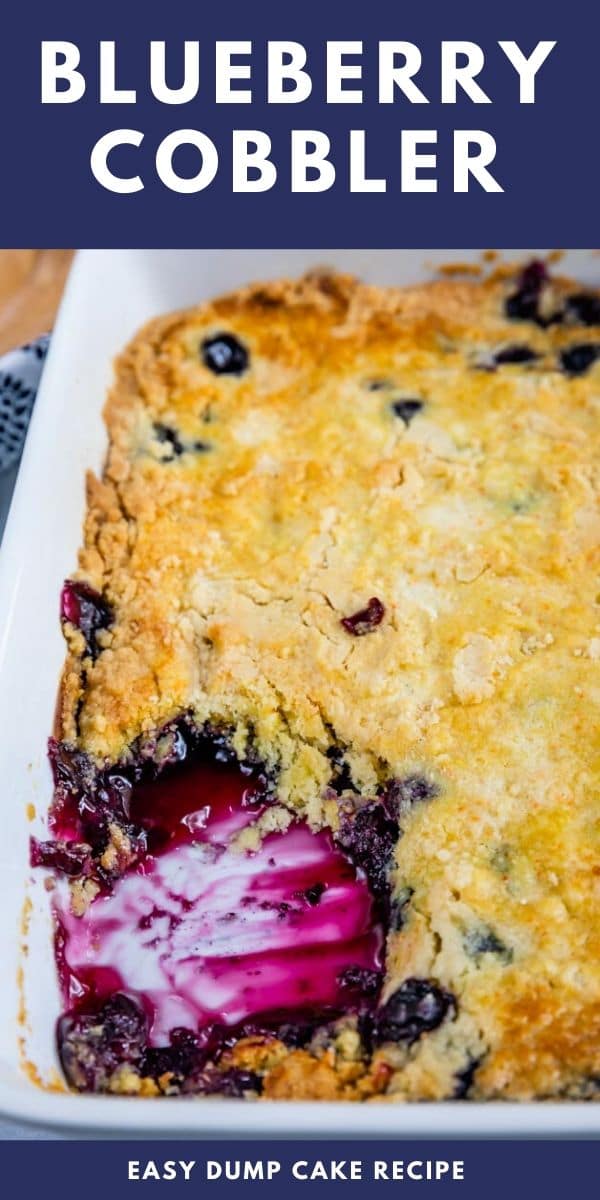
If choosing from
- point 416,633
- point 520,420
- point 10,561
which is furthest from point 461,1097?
point 520,420

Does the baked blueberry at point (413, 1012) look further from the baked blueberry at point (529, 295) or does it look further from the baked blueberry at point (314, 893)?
the baked blueberry at point (529, 295)

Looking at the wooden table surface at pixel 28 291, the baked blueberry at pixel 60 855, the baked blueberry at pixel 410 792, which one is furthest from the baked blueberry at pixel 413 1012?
the wooden table surface at pixel 28 291

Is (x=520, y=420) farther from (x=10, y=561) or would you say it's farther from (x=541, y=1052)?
(x=541, y=1052)

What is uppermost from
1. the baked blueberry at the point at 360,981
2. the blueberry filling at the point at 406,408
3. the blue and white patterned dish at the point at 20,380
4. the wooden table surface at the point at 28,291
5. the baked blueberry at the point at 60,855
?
the wooden table surface at the point at 28,291

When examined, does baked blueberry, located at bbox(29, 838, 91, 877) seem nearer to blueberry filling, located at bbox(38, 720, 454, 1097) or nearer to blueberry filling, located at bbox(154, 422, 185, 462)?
blueberry filling, located at bbox(38, 720, 454, 1097)

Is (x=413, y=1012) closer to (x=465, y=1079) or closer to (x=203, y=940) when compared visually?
(x=465, y=1079)

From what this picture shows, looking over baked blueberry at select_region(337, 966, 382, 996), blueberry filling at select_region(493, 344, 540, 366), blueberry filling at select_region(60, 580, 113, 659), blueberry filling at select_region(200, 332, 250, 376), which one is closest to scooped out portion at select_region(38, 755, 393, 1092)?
baked blueberry at select_region(337, 966, 382, 996)
